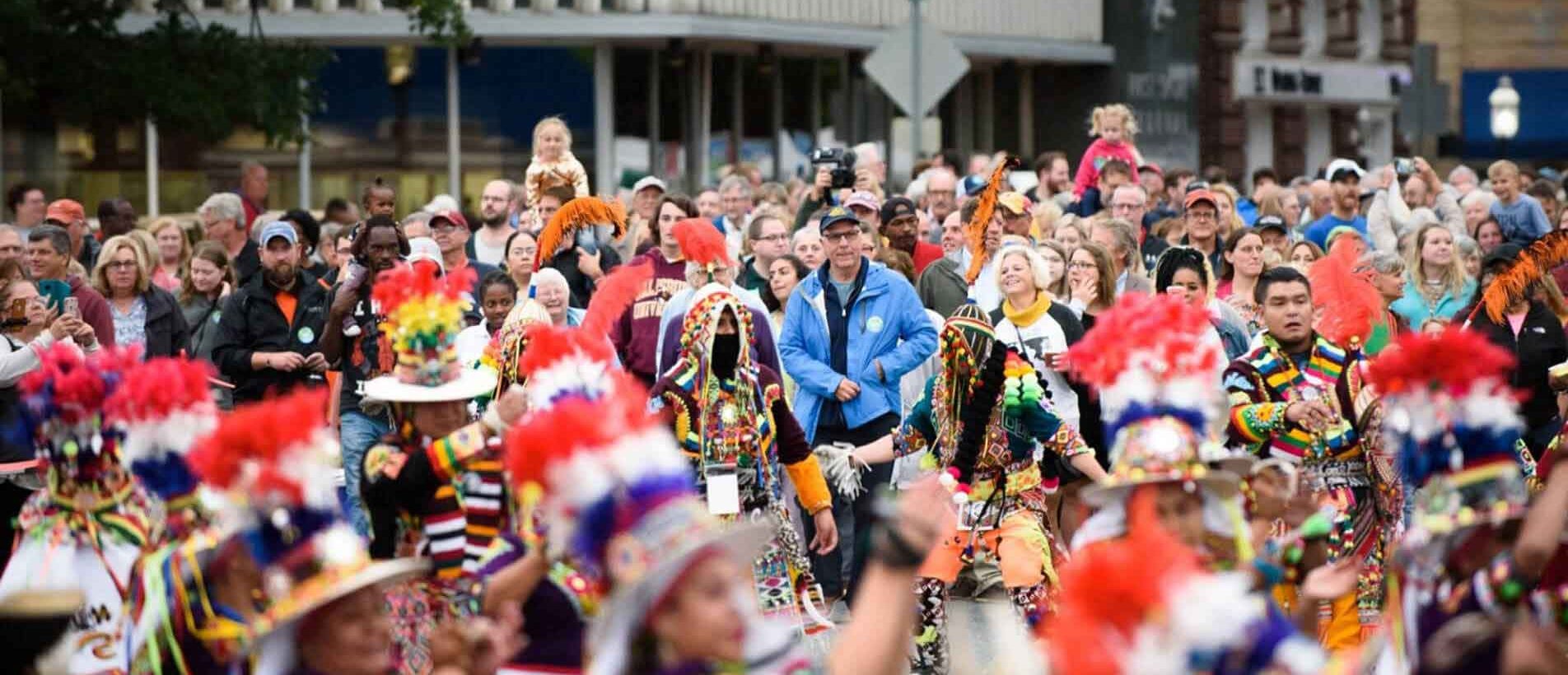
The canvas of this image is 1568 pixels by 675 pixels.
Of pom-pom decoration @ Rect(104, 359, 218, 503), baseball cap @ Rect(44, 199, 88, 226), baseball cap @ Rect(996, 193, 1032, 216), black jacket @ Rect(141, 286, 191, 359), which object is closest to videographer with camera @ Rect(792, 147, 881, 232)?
baseball cap @ Rect(996, 193, 1032, 216)

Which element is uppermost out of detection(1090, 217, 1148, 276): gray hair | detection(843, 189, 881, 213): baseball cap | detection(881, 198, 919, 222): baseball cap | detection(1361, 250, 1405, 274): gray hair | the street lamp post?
the street lamp post

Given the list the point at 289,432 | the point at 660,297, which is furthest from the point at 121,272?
the point at 289,432

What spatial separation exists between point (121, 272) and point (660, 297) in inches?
104

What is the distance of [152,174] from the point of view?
84.0ft

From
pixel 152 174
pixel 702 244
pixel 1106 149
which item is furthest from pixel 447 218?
pixel 152 174

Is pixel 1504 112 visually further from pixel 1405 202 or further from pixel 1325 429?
pixel 1325 429

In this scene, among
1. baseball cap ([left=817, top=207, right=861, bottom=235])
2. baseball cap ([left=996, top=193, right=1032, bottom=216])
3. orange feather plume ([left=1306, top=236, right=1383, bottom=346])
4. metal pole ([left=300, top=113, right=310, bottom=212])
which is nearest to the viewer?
orange feather plume ([left=1306, top=236, right=1383, bottom=346])

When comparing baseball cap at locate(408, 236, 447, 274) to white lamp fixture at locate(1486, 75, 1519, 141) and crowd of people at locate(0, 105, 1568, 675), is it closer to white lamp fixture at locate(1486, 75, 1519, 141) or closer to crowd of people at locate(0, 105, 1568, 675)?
crowd of people at locate(0, 105, 1568, 675)

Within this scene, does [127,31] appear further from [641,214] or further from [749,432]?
[749,432]

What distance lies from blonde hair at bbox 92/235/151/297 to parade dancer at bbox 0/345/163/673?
5657 mm

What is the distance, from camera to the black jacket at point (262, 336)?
12609 millimetres

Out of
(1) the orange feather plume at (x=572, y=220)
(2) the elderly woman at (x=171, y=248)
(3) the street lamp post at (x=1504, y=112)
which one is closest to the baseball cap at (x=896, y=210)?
(1) the orange feather plume at (x=572, y=220)

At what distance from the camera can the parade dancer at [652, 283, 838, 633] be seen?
1022cm

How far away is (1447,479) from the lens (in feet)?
22.4
